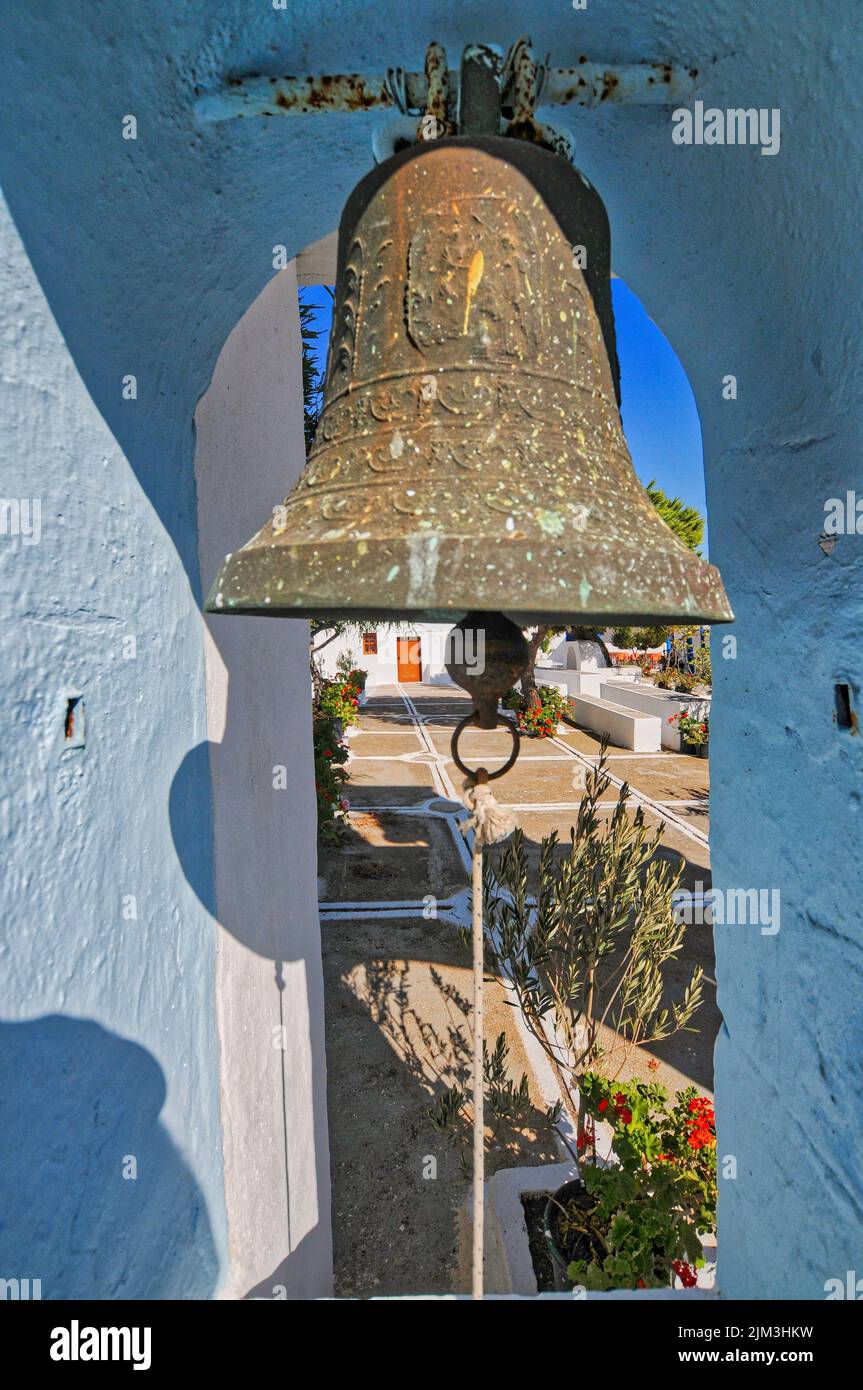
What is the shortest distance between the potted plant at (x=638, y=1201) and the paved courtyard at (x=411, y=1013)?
22.3 inches

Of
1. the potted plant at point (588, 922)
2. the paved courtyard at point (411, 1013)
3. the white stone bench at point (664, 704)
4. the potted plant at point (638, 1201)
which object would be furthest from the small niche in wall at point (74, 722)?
the white stone bench at point (664, 704)

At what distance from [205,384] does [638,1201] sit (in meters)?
2.62

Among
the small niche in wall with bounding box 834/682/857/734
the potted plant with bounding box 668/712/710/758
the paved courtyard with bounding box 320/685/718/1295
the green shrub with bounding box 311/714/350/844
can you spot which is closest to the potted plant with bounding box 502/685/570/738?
the potted plant with bounding box 668/712/710/758

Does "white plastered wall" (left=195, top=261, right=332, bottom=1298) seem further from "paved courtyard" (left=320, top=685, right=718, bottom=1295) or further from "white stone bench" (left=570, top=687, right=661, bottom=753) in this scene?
"white stone bench" (left=570, top=687, right=661, bottom=753)

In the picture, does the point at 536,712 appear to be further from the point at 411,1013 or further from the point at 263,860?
the point at 263,860

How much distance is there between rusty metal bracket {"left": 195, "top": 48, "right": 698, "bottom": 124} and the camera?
0.88 metres

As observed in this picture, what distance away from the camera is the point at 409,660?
2805cm

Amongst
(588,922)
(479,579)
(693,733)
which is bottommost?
(693,733)

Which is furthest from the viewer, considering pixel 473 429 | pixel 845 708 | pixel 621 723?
pixel 621 723

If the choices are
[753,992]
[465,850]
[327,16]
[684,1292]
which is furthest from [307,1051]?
[465,850]

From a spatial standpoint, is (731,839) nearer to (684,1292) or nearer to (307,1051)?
(684,1292)

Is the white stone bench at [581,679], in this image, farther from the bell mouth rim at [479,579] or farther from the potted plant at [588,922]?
the bell mouth rim at [479,579]

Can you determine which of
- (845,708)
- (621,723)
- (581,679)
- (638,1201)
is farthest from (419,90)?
(581,679)

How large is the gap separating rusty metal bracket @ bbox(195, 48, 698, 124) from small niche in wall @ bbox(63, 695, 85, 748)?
2.81 feet
